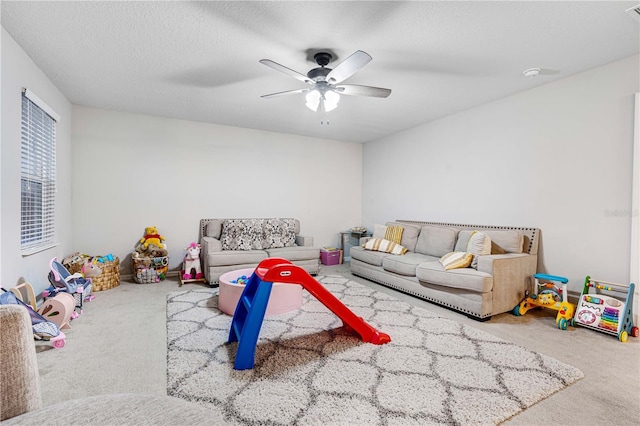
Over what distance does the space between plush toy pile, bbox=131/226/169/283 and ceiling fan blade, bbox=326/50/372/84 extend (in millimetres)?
3402

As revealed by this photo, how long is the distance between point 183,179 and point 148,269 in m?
1.49

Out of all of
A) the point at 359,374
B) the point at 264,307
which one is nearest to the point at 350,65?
the point at 264,307

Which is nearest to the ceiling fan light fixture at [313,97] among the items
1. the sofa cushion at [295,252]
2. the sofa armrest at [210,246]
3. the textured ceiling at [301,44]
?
the textured ceiling at [301,44]

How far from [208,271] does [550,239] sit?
13.8ft

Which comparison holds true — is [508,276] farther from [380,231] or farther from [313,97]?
[313,97]

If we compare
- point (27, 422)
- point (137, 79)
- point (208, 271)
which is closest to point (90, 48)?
point (137, 79)

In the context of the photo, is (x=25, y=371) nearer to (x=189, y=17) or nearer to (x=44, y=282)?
(x=189, y=17)

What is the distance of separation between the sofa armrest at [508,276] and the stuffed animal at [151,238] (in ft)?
14.0

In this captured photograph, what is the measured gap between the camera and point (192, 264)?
436 centimetres

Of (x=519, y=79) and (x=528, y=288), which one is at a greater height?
(x=519, y=79)

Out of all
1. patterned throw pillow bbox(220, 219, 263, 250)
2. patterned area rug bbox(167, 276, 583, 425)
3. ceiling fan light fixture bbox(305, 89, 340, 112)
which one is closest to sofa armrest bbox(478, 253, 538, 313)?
patterned area rug bbox(167, 276, 583, 425)

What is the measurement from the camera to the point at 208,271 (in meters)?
4.09

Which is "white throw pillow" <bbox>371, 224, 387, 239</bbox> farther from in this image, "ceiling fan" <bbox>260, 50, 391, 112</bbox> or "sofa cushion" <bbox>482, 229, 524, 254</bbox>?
"ceiling fan" <bbox>260, 50, 391, 112</bbox>

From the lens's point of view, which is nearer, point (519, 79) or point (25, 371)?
point (25, 371)
